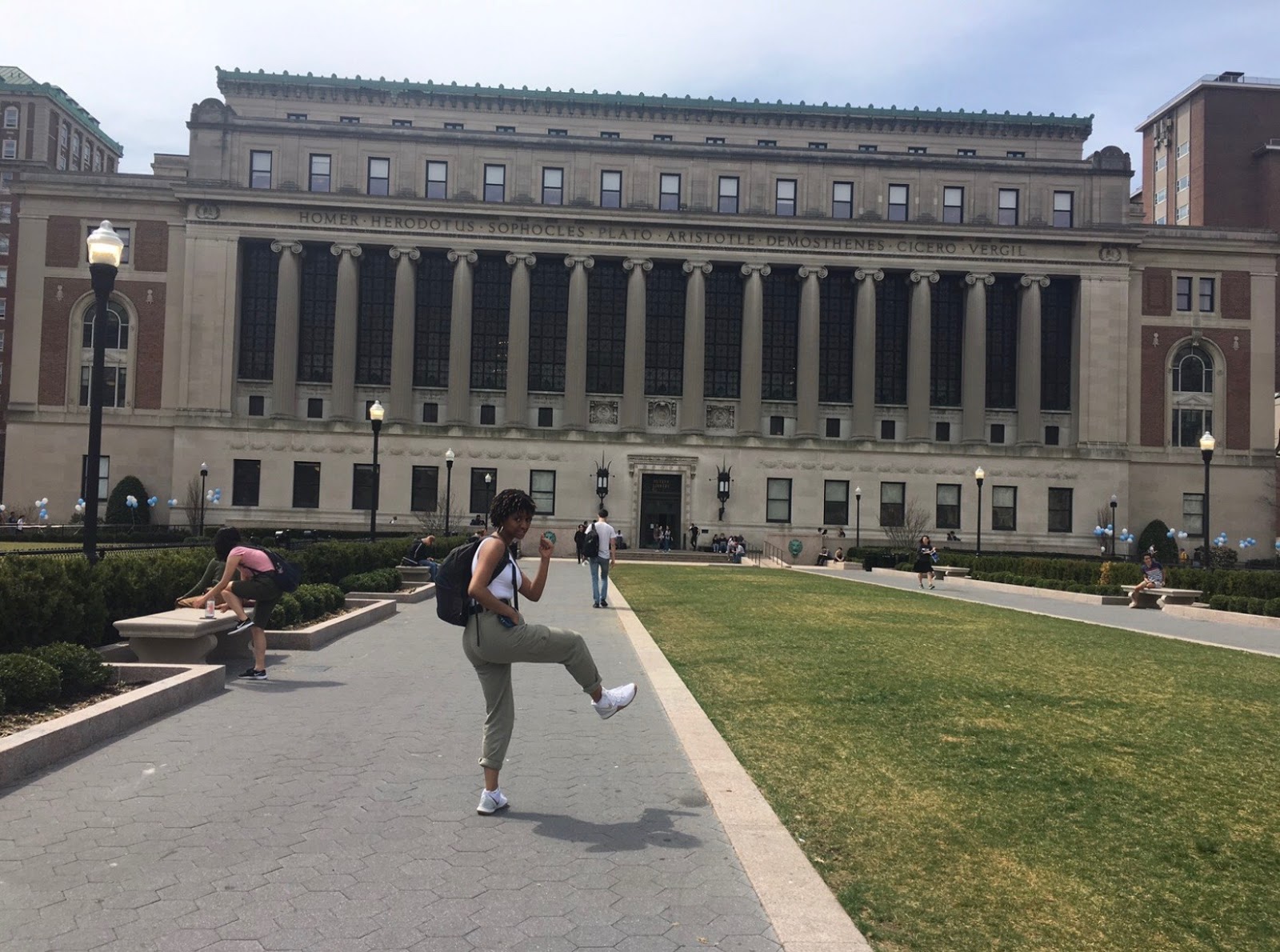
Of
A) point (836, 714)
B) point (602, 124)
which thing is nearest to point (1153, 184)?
point (602, 124)

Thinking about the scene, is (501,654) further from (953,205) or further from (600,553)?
(953,205)

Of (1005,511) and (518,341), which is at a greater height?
(518,341)

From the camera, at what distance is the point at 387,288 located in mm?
62469

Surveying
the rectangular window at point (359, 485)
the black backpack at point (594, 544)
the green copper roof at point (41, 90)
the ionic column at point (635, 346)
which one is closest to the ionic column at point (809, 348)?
the ionic column at point (635, 346)

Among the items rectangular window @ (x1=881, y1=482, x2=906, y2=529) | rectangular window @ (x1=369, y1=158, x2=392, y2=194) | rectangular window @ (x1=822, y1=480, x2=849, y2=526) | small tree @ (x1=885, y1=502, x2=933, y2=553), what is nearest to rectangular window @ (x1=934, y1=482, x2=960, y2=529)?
small tree @ (x1=885, y1=502, x2=933, y2=553)

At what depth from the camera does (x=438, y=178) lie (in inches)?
2425

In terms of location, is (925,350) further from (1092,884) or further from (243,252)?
(1092,884)

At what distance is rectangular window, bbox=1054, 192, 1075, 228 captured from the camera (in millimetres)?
62750

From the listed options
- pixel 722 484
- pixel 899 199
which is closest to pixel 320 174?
pixel 722 484

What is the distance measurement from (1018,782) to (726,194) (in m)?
58.9

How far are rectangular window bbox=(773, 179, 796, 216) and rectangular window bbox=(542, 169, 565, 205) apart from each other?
1327cm

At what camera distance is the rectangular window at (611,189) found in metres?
62.3

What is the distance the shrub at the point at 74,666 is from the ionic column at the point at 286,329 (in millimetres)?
52561

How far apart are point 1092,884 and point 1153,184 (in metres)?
108
